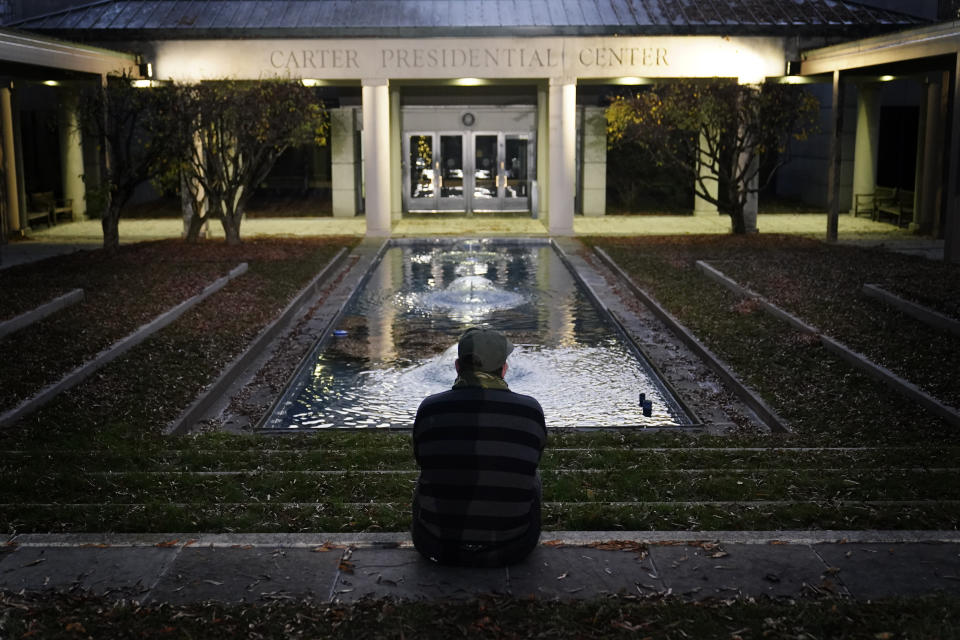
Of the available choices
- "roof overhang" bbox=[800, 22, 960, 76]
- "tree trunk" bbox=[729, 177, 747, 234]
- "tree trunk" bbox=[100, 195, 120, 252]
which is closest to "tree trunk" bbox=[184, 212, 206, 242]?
"tree trunk" bbox=[100, 195, 120, 252]

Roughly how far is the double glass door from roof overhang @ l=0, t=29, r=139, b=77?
922cm

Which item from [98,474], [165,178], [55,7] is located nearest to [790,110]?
[165,178]

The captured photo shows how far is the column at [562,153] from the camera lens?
24.2m

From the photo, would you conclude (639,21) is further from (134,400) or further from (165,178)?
(134,400)

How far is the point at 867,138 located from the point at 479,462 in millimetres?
25786

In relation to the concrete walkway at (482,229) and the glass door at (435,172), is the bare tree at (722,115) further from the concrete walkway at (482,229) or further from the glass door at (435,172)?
the glass door at (435,172)

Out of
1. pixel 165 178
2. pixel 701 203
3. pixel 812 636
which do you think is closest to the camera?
pixel 812 636

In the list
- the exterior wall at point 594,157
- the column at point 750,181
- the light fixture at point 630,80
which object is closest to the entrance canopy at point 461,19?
the light fixture at point 630,80

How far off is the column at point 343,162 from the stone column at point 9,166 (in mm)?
9064

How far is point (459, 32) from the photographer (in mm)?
23828

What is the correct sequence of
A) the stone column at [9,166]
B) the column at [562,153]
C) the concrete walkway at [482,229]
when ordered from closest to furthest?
the concrete walkway at [482,229], the stone column at [9,166], the column at [562,153]

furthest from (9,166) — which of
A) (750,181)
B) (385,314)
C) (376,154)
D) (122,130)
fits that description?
(750,181)

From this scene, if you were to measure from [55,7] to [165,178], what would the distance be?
15197mm

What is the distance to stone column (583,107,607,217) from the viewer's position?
29828mm
